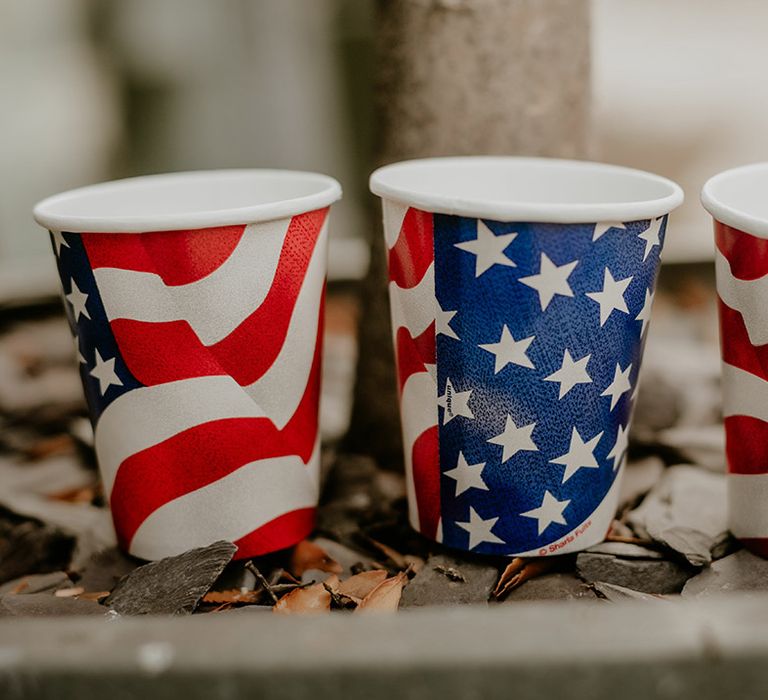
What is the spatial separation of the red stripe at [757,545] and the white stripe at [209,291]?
0.68 m

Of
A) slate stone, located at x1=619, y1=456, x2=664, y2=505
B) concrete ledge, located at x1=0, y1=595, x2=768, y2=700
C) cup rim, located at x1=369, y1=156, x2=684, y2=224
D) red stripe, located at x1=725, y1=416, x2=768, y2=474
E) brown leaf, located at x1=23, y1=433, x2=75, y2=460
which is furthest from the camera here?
brown leaf, located at x1=23, y1=433, x2=75, y2=460

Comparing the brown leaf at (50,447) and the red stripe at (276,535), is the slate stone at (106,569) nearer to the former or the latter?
the red stripe at (276,535)

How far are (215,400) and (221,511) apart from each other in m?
0.15

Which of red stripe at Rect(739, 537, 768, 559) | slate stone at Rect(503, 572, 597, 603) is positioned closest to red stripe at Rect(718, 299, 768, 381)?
red stripe at Rect(739, 537, 768, 559)

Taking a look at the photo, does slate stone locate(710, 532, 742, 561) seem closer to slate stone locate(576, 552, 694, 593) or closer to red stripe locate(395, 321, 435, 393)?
slate stone locate(576, 552, 694, 593)

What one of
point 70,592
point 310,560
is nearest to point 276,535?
point 310,560

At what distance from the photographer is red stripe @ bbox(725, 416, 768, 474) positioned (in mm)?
1006

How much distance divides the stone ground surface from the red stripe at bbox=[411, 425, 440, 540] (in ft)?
0.13

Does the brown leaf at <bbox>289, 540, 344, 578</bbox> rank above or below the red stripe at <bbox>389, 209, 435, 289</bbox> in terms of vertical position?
below

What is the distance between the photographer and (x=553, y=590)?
1029 millimetres

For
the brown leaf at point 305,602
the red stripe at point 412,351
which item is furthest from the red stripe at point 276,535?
the red stripe at point 412,351

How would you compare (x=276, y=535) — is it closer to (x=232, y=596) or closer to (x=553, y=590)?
(x=232, y=596)

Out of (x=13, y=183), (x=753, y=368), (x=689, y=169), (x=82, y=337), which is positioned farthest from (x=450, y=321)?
(x=689, y=169)

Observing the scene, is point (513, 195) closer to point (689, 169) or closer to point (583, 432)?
point (583, 432)
